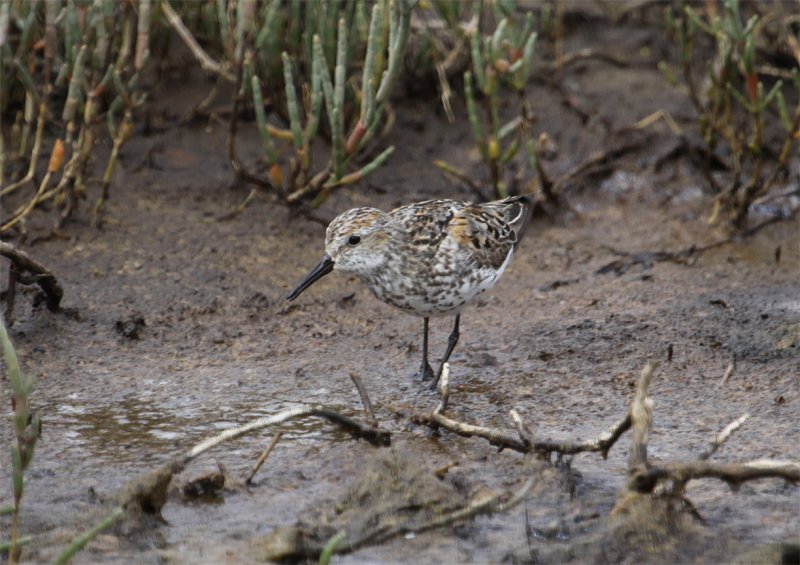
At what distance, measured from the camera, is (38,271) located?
18.7 ft

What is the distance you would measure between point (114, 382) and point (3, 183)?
230 cm

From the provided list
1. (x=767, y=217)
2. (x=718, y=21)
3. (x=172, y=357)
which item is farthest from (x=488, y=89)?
(x=172, y=357)

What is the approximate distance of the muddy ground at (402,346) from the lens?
4082mm

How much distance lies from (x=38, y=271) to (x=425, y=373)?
78.5 inches

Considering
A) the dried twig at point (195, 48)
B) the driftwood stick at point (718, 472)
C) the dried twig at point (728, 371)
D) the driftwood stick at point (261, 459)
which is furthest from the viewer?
the dried twig at point (195, 48)

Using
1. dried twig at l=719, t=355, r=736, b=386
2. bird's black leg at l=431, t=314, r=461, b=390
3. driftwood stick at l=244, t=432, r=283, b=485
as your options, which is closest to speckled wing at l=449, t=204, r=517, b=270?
bird's black leg at l=431, t=314, r=461, b=390

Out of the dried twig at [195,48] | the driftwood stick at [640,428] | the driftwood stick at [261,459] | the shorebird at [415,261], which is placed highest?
the dried twig at [195,48]

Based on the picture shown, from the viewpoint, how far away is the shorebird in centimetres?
535

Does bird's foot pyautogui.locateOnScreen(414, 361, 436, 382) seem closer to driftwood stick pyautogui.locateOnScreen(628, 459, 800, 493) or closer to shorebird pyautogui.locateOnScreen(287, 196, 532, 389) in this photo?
shorebird pyautogui.locateOnScreen(287, 196, 532, 389)

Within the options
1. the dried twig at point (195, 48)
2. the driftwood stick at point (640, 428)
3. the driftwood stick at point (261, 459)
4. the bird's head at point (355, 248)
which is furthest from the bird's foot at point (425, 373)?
the dried twig at point (195, 48)

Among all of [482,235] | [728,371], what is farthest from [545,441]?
[482,235]

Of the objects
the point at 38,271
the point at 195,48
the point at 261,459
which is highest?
the point at 195,48

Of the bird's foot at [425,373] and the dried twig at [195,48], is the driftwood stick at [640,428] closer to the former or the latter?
the bird's foot at [425,373]

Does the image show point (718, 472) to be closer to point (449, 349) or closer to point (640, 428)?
point (640, 428)
